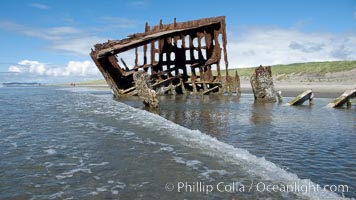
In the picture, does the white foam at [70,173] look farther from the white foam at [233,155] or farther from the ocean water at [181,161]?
the white foam at [233,155]

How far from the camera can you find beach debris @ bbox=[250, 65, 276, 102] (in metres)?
15.3

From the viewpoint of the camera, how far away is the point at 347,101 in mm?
12273

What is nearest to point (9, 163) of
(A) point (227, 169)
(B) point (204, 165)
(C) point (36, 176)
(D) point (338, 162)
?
(C) point (36, 176)

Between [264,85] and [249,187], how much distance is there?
1259 cm

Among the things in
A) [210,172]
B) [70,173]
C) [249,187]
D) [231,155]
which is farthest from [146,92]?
[249,187]

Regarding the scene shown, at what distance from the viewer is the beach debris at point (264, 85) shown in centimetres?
1534

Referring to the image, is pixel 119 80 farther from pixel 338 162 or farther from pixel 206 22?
pixel 338 162

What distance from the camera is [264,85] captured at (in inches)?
608

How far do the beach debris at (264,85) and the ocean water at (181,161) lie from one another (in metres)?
7.61

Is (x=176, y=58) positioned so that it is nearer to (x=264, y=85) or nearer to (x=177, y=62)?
(x=177, y=62)

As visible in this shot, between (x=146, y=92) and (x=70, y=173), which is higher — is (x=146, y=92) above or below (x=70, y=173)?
above

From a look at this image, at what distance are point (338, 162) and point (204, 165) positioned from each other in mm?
1913

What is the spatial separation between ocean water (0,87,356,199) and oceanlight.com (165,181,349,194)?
0.4 inches

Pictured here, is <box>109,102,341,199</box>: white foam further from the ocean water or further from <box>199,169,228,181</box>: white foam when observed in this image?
<box>199,169,228,181</box>: white foam
